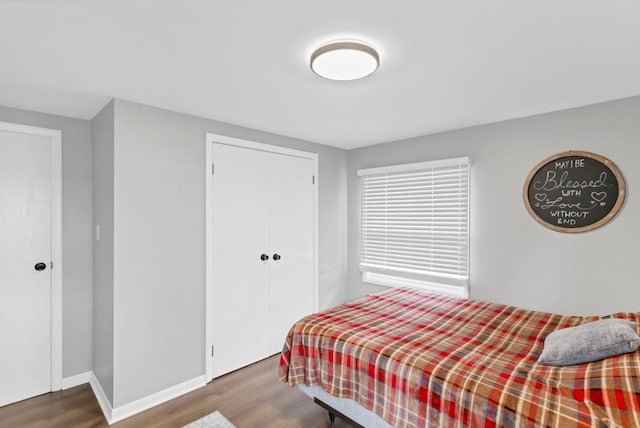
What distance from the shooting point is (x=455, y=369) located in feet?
5.07

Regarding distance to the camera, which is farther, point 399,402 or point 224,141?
point 224,141

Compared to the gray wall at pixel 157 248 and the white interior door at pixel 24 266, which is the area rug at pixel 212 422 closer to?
the gray wall at pixel 157 248

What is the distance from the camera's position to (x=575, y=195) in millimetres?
2510

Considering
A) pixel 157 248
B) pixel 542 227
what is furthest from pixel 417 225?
pixel 157 248

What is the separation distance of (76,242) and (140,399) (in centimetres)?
149

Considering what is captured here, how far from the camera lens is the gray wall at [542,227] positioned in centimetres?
232

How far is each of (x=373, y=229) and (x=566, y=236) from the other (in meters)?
1.95

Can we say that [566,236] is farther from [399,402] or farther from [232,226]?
[232,226]

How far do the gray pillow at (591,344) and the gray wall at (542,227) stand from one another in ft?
3.52

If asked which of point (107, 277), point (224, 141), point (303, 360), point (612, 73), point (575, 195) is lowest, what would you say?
point (303, 360)

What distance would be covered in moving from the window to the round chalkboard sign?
604 mm

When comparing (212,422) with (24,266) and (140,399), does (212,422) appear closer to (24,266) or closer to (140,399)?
(140,399)

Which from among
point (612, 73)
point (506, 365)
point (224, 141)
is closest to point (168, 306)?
point (224, 141)

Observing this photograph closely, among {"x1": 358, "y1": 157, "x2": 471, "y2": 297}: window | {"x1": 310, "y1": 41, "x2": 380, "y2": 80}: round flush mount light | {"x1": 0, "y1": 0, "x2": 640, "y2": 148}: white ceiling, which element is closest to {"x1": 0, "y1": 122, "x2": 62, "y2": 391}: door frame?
{"x1": 0, "y1": 0, "x2": 640, "y2": 148}: white ceiling
